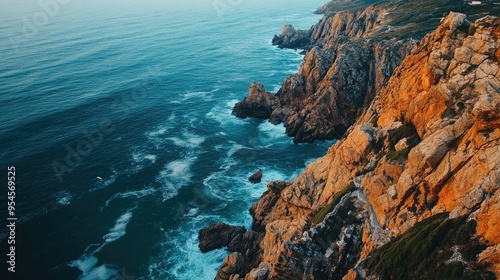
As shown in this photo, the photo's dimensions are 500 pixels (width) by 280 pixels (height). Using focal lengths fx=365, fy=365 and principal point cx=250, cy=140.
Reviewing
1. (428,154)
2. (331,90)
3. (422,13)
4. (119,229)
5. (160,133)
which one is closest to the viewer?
(428,154)

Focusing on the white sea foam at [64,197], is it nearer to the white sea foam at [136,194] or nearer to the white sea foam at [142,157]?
the white sea foam at [136,194]

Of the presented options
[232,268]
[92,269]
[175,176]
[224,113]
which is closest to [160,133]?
[224,113]

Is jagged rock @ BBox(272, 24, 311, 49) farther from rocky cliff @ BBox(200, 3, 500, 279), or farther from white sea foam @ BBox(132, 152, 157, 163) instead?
rocky cliff @ BBox(200, 3, 500, 279)

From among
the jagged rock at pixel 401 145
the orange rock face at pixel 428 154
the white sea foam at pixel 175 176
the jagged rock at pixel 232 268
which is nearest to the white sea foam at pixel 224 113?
the white sea foam at pixel 175 176

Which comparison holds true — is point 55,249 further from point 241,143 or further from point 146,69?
point 146,69

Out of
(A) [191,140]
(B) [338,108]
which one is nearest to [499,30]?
(B) [338,108]

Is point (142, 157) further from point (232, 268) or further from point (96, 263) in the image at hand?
point (232, 268)

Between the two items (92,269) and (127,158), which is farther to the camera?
(127,158)

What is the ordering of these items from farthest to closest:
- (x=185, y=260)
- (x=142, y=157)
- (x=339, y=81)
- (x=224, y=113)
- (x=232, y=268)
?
1. (x=224, y=113)
2. (x=339, y=81)
3. (x=142, y=157)
4. (x=185, y=260)
5. (x=232, y=268)
